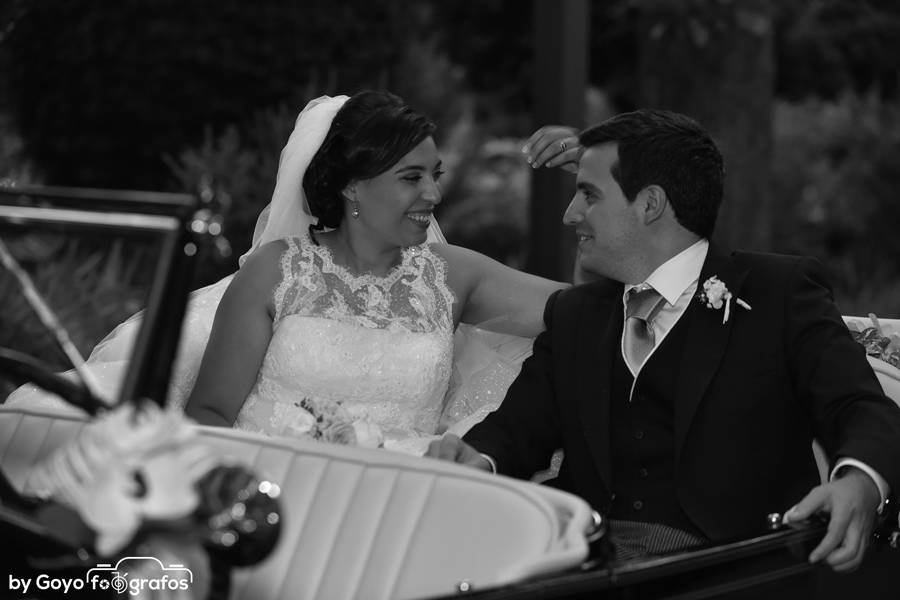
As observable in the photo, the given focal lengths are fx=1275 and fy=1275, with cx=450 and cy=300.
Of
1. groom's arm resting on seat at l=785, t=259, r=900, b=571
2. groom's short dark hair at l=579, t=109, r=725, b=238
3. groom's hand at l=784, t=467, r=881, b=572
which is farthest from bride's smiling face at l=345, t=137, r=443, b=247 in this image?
groom's hand at l=784, t=467, r=881, b=572

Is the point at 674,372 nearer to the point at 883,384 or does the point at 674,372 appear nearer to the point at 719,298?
the point at 719,298

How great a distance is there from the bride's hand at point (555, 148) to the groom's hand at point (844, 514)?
4.74 feet

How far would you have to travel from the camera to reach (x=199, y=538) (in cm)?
167

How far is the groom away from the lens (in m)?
2.95

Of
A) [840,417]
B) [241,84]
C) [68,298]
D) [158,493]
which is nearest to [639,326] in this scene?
[840,417]

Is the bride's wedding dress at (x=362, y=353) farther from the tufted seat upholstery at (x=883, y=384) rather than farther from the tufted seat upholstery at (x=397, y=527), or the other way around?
the tufted seat upholstery at (x=397, y=527)

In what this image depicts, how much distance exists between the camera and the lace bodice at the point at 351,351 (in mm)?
3793

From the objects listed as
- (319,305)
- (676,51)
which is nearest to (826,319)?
(319,305)

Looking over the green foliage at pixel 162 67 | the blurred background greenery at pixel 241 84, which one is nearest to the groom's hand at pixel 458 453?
the blurred background greenery at pixel 241 84

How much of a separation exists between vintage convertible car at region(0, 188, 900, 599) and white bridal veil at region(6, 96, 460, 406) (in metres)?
1.08

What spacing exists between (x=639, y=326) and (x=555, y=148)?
0.80m

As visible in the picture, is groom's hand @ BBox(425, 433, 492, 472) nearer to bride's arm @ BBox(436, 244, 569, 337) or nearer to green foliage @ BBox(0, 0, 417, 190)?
bride's arm @ BBox(436, 244, 569, 337)

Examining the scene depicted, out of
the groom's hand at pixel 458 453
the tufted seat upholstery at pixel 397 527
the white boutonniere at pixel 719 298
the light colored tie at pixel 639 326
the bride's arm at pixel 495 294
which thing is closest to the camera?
the tufted seat upholstery at pixel 397 527

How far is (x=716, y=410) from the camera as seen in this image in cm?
297
